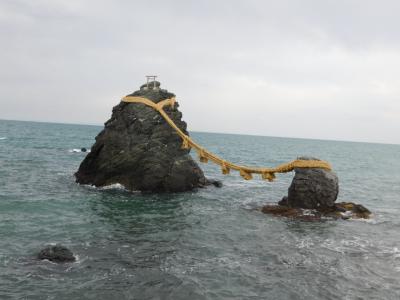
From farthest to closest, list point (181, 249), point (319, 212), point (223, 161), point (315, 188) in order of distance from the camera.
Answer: point (223, 161), point (315, 188), point (319, 212), point (181, 249)

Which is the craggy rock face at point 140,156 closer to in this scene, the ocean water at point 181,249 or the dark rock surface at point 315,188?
the ocean water at point 181,249

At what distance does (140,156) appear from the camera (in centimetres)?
2888

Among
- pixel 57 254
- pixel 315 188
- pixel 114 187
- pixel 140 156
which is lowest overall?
pixel 57 254

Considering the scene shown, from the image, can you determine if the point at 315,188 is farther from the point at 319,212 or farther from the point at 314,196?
the point at 319,212

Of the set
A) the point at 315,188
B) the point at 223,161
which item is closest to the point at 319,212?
the point at 315,188

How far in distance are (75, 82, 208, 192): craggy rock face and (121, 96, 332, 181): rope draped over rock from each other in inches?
20.4

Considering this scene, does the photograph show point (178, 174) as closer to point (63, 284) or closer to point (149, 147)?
point (149, 147)

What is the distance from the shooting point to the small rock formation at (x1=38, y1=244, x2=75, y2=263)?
573 inches

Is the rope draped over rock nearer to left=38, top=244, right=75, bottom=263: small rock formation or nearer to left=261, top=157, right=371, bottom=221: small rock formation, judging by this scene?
left=261, top=157, right=371, bottom=221: small rock formation

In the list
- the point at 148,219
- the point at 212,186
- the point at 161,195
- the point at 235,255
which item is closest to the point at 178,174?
the point at 161,195

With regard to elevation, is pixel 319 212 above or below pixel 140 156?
below

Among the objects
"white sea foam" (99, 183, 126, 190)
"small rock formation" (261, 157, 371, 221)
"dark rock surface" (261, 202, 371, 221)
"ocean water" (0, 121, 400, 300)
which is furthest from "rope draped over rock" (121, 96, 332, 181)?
"white sea foam" (99, 183, 126, 190)

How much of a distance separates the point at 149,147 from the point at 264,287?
1744cm

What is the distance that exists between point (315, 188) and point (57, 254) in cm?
1548
